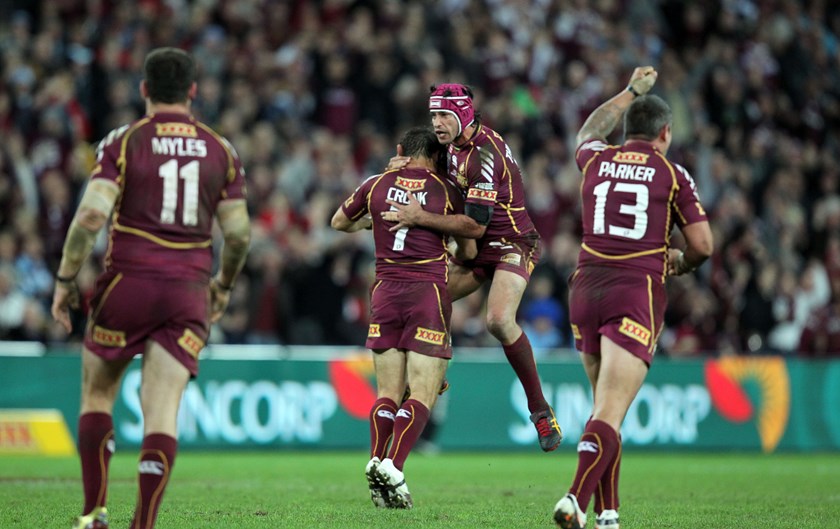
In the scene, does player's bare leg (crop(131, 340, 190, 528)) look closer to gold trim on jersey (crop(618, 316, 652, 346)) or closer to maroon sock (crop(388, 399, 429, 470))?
gold trim on jersey (crop(618, 316, 652, 346))

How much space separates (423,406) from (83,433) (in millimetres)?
3486

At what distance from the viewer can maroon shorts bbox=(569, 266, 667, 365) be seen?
27.1 feet

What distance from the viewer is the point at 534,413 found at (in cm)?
1105

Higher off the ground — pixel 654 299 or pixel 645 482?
pixel 654 299

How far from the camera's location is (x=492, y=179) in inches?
413

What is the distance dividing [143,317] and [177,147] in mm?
943

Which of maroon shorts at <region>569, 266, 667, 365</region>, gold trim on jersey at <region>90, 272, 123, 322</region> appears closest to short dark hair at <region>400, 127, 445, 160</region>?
maroon shorts at <region>569, 266, 667, 365</region>

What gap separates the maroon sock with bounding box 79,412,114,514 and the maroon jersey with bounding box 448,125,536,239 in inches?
156

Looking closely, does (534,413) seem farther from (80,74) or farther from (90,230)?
(80,74)

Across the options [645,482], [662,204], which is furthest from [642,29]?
[662,204]

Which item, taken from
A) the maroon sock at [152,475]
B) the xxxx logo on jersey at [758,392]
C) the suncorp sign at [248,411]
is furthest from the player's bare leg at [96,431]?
the xxxx logo on jersey at [758,392]

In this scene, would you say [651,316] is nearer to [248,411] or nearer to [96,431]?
[96,431]

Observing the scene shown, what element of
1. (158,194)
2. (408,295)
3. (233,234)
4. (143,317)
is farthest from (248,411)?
(158,194)

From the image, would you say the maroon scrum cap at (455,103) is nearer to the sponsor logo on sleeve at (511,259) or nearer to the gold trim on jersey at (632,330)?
the sponsor logo on sleeve at (511,259)
